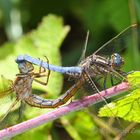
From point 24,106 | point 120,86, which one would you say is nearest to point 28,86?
point 24,106

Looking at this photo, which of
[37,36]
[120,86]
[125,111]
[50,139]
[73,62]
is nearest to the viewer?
[120,86]

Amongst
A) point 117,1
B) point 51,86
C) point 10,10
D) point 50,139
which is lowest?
point 50,139

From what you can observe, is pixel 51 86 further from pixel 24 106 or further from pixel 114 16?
pixel 114 16

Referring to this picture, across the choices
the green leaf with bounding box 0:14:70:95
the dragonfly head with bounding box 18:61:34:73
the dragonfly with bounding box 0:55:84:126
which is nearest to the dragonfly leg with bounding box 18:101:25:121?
the dragonfly with bounding box 0:55:84:126

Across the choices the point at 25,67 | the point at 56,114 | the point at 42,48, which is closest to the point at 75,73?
the point at 25,67

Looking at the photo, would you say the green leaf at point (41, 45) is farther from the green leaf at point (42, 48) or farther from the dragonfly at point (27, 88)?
the dragonfly at point (27, 88)

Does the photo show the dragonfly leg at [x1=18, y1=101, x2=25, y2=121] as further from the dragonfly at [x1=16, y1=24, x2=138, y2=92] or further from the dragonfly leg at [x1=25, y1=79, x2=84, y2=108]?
the dragonfly at [x1=16, y1=24, x2=138, y2=92]

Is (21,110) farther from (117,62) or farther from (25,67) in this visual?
(117,62)
